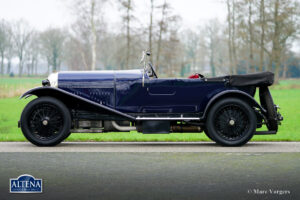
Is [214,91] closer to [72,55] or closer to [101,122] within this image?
[101,122]

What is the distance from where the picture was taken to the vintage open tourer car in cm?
718

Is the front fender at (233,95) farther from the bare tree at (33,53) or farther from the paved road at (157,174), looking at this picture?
Result: the bare tree at (33,53)

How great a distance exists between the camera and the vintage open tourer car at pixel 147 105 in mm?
7184

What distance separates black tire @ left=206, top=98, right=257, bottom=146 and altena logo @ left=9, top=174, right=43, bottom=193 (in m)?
3.80

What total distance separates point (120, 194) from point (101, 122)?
3.79 metres

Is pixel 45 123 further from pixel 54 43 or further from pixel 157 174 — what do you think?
pixel 54 43

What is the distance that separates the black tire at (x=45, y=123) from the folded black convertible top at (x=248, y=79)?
104 inches

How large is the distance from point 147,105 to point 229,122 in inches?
58.0

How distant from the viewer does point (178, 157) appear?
609cm

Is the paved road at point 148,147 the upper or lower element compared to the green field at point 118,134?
lower

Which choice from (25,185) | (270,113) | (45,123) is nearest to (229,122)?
(270,113)

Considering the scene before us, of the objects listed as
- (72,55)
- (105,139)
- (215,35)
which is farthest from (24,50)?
(105,139)

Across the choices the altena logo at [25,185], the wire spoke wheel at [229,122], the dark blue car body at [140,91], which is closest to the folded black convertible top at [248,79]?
the dark blue car body at [140,91]

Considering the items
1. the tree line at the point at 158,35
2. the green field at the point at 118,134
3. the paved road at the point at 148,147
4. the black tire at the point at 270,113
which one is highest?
the tree line at the point at 158,35
